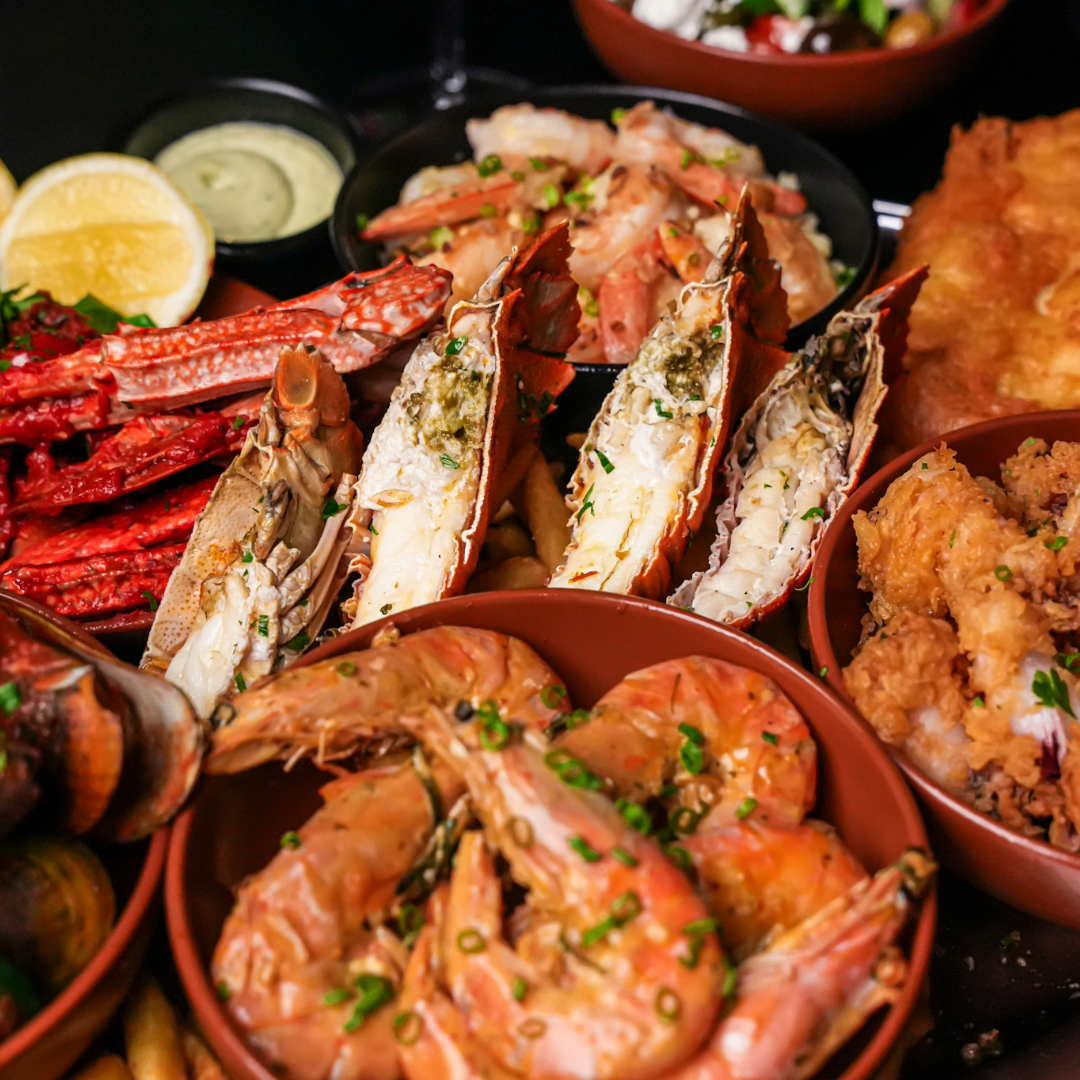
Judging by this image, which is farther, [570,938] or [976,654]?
[976,654]

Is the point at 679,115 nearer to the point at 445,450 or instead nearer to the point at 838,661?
the point at 445,450

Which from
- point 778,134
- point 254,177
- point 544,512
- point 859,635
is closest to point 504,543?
point 544,512

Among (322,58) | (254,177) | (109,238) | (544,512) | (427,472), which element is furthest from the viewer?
(322,58)

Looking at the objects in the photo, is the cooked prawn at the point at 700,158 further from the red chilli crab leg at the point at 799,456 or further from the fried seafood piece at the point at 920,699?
the fried seafood piece at the point at 920,699

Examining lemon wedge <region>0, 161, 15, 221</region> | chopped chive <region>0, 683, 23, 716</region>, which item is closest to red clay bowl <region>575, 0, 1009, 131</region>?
lemon wedge <region>0, 161, 15, 221</region>

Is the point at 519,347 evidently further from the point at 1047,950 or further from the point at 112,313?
the point at 1047,950

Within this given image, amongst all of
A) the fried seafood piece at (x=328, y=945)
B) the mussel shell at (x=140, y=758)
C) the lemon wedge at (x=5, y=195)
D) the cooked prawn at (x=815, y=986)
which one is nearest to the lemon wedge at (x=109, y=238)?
the lemon wedge at (x=5, y=195)
